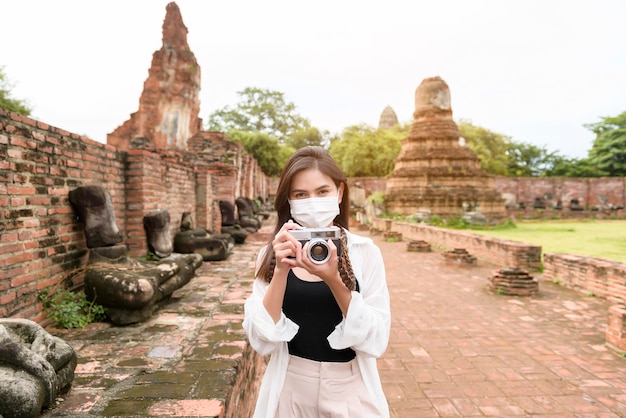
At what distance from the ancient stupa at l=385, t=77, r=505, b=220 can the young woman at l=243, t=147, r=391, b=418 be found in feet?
53.0

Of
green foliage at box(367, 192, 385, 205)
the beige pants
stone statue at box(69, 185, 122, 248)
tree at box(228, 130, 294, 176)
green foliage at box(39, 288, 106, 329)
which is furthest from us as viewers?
tree at box(228, 130, 294, 176)

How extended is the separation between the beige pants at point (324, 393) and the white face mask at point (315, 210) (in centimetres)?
53

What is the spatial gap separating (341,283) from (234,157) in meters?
12.0

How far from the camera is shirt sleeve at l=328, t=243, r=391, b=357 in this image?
54.4 inches

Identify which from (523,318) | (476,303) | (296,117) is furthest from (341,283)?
(296,117)

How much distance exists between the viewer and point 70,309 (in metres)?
3.21

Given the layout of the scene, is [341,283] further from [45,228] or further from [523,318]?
[523,318]

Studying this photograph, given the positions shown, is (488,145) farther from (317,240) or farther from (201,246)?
(317,240)

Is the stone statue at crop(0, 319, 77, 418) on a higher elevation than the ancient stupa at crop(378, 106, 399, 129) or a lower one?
lower

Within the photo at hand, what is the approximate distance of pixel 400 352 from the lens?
4.03 m

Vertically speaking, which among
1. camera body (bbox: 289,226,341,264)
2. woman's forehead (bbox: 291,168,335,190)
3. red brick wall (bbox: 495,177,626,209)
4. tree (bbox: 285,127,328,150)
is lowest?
camera body (bbox: 289,226,341,264)

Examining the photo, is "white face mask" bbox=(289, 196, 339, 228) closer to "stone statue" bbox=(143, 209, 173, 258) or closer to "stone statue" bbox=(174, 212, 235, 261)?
"stone statue" bbox=(143, 209, 173, 258)

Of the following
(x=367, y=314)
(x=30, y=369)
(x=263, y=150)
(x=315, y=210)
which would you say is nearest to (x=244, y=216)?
(x=30, y=369)

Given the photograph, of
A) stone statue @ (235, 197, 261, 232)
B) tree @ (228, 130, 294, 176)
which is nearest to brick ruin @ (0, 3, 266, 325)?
stone statue @ (235, 197, 261, 232)
